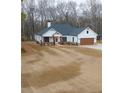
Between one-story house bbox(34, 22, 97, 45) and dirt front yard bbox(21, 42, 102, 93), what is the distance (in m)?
0.05

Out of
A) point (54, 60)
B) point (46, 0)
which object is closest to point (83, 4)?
point (46, 0)

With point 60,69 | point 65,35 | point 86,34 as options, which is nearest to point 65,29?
point 65,35

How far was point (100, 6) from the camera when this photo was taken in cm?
187

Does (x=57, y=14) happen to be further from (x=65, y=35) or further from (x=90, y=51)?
(x=90, y=51)

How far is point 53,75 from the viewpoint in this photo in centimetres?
184

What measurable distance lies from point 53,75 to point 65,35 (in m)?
0.27

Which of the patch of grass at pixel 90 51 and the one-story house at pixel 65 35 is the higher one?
the one-story house at pixel 65 35

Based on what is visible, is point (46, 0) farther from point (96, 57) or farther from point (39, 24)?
point (96, 57)

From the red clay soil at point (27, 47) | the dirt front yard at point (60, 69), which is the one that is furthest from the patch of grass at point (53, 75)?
the red clay soil at point (27, 47)

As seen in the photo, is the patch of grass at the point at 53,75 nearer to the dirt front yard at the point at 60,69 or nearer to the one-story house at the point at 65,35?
the dirt front yard at the point at 60,69

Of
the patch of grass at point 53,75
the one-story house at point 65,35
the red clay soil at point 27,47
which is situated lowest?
the patch of grass at point 53,75

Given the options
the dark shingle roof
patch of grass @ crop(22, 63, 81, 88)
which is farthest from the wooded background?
patch of grass @ crop(22, 63, 81, 88)

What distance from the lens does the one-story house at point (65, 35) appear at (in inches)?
72.7
